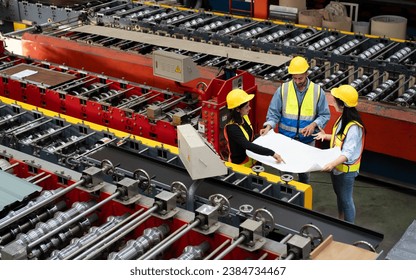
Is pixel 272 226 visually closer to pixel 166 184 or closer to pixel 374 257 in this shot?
pixel 374 257

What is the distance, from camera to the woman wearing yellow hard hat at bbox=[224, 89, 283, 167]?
6.42 m

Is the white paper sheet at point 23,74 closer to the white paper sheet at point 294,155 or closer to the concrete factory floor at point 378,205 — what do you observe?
the white paper sheet at point 294,155

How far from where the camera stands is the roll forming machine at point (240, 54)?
26.9 feet

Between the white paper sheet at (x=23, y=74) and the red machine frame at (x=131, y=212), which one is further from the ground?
the red machine frame at (x=131, y=212)

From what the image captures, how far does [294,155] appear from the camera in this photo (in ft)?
21.3

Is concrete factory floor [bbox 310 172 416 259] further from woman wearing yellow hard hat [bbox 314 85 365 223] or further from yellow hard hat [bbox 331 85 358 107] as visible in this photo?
yellow hard hat [bbox 331 85 358 107]

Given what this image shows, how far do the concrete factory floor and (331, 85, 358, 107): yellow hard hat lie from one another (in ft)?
6.53

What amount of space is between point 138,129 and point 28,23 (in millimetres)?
6549

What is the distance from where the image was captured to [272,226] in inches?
190

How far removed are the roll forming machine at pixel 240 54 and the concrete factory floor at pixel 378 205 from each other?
0.60 ft

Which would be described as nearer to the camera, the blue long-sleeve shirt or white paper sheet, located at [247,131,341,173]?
white paper sheet, located at [247,131,341,173]

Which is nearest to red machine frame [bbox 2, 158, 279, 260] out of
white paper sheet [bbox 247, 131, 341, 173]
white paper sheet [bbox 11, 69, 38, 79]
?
white paper sheet [bbox 247, 131, 341, 173]

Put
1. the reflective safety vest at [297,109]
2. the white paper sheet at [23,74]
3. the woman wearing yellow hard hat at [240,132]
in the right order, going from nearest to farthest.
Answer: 1. the woman wearing yellow hard hat at [240,132]
2. the reflective safety vest at [297,109]
3. the white paper sheet at [23,74]

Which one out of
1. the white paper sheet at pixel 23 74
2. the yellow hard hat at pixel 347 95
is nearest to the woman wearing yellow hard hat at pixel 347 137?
the yellow hard hat at pixel 347 95
